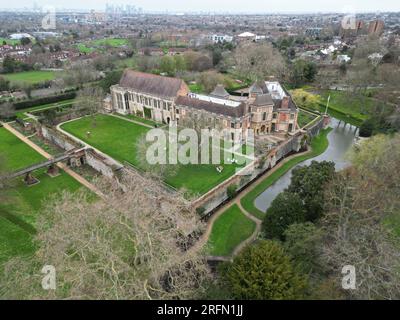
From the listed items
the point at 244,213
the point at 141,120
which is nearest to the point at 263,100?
the point at 244,213

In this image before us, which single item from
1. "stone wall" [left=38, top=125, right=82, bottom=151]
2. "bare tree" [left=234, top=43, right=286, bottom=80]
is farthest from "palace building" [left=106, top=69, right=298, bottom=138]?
"bare tree" [left=234, top=43, right=286, bottom=80]

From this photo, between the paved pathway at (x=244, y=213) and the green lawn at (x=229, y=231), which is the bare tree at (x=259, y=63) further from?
the green lawn at (x=229, y=231)
